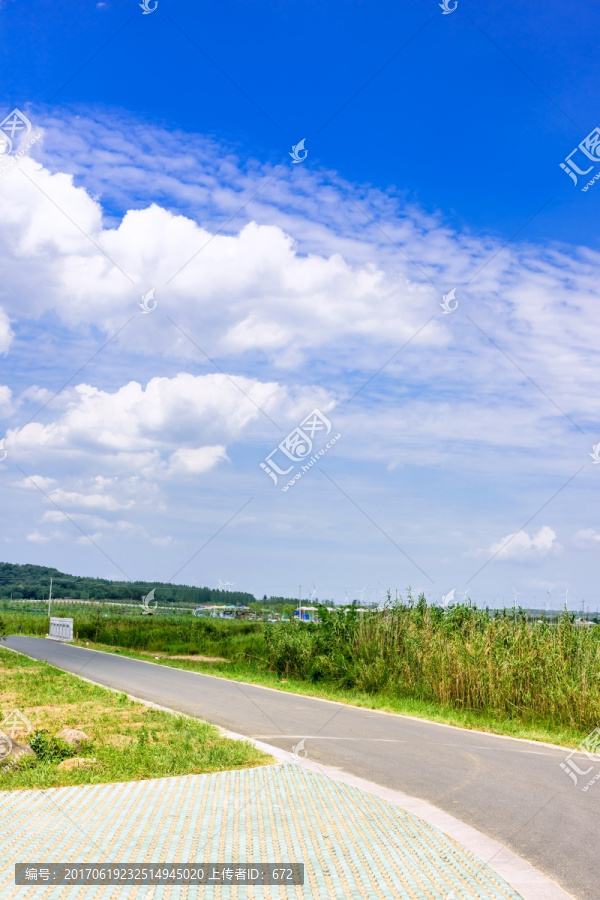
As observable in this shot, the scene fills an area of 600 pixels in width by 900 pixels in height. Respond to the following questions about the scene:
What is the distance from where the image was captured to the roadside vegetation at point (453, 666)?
14219 millimetres

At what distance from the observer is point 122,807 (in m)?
6.52

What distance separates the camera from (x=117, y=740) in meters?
10.3

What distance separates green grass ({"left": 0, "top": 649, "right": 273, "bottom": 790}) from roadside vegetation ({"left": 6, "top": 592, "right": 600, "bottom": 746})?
5274mm

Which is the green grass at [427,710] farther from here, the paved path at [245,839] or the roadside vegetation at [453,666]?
the paved path at [245,839]

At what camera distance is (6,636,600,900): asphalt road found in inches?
255

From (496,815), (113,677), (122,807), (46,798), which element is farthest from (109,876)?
(113,677)

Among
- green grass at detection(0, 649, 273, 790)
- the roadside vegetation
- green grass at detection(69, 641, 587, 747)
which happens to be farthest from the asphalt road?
the roadside vegetation

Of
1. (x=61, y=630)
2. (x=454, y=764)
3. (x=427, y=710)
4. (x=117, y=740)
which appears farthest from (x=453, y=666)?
(x=61, y=630)

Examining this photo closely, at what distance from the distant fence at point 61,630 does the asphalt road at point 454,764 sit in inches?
1195

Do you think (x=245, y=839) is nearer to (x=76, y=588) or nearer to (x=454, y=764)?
(x=454, y=764)

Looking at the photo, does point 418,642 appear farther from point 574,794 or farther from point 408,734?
point 574,794

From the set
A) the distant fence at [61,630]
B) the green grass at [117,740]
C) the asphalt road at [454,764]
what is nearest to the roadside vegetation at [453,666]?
the asphalt road at [454,764]

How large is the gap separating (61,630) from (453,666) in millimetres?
36693

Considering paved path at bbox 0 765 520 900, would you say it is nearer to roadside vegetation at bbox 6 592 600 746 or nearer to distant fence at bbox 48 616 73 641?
roadside vegetation at bbox 6 592 600 746
